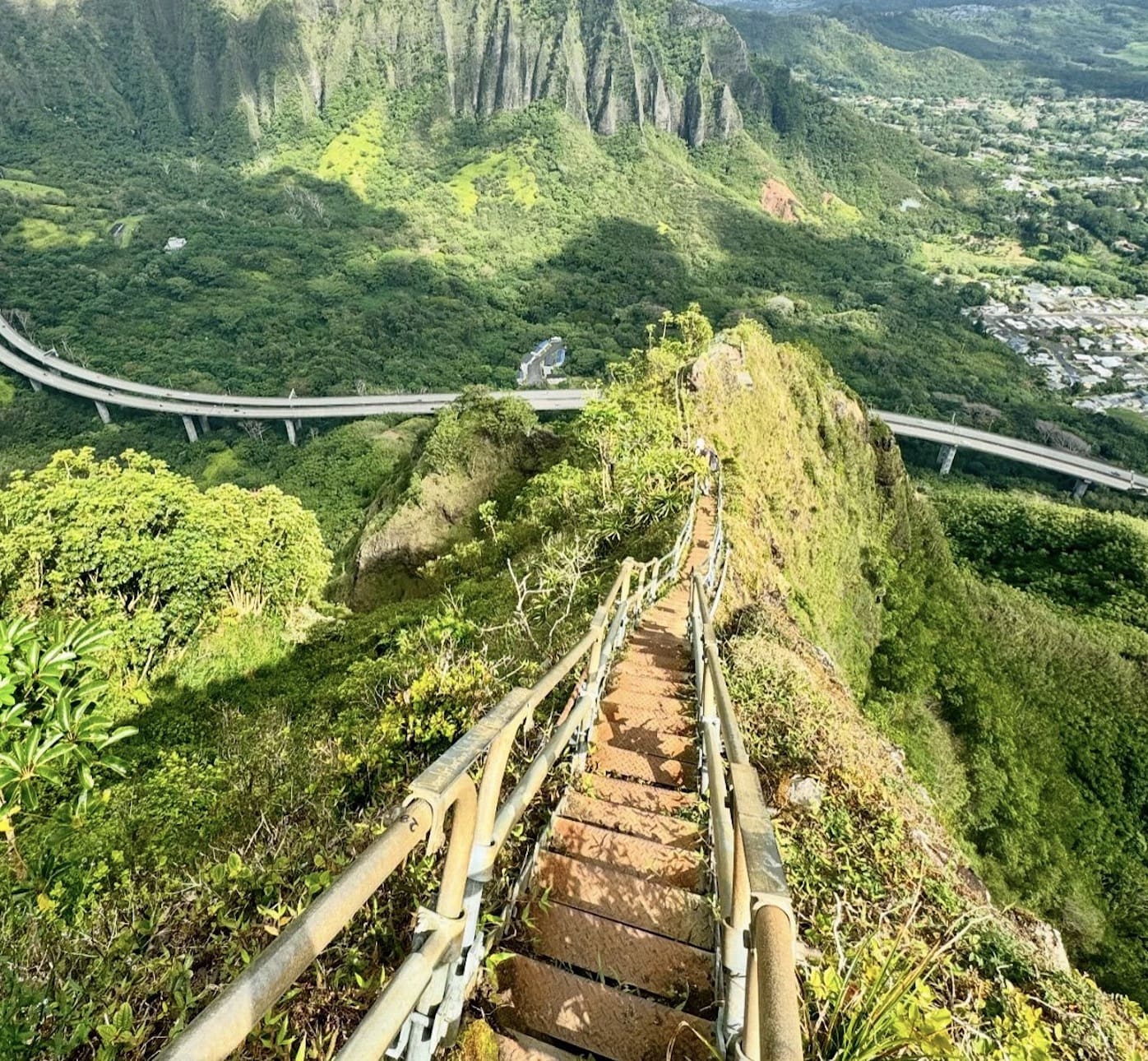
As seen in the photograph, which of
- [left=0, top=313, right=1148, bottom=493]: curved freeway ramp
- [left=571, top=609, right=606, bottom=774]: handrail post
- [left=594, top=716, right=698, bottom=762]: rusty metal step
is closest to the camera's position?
[left=571, top=609, right=606, bottom=774]: handrail post

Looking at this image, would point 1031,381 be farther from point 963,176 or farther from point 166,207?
point 166,207

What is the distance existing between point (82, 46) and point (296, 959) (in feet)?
669

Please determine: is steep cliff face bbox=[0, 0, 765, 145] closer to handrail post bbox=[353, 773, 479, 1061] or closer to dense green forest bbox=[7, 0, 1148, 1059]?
dense green forest bbox=[7, 0, 1148, 1059]

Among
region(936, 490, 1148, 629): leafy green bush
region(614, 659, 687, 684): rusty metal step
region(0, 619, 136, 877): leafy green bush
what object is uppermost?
region(0, 619, 136, 877): leafy green bush

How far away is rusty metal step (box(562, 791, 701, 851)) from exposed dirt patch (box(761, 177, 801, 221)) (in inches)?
5767

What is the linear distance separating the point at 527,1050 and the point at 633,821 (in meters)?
1.75

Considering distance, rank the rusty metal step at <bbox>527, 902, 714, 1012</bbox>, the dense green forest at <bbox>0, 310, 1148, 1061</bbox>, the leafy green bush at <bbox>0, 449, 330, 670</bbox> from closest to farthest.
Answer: the rusty metal step at <bbox>527, 902, 714, 1012</bbox>
the dense green forest at <bbox>0, 310, 1148, 1061</bbox>
the leafy green bush at <bbox>0, 449, 330, 670</bbox>

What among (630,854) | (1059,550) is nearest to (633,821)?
(630,854)

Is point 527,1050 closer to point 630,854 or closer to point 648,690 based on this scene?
point 630,854

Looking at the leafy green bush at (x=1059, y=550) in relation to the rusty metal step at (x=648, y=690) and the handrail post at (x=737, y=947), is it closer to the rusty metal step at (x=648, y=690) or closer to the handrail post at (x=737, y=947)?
the rusty metal step at (x=648, y=690)

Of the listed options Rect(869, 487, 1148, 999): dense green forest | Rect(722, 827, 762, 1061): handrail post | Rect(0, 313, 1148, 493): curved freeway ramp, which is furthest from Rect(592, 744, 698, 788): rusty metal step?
Rect(0, 313, 1148, 493): curved freeway ramp

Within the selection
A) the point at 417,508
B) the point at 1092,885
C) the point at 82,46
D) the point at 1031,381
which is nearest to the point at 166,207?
the point at 82,46

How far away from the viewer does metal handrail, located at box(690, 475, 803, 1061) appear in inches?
62.3

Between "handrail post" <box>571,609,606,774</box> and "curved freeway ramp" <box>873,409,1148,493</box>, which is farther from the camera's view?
"curved freeway ramp" <box>873,409,1148,493</box>
